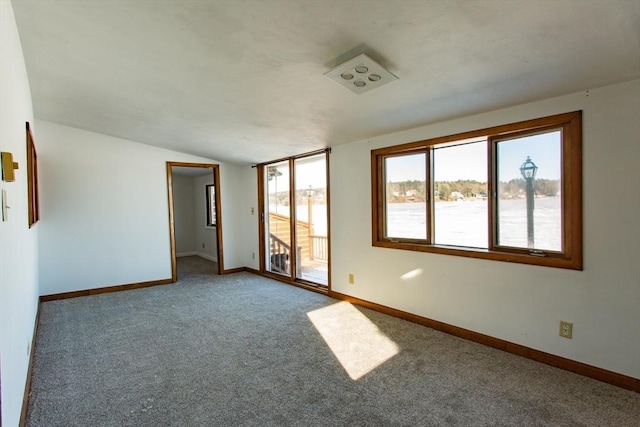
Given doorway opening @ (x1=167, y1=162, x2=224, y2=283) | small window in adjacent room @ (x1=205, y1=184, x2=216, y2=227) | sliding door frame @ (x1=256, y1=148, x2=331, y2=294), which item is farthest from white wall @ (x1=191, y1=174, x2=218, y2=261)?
sliding door frame @ (x1=256, y1=148, x2=331, y2=294)

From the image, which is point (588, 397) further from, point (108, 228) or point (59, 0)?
point (108, 228)

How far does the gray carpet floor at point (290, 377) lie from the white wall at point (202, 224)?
3.97 m

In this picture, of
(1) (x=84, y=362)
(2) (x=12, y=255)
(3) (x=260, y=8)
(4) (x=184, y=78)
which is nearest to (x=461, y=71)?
(3) (x=260, y=8)

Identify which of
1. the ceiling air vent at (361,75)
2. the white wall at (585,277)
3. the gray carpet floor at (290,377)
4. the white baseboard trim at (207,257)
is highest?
the ceiling air vent at (361,75)

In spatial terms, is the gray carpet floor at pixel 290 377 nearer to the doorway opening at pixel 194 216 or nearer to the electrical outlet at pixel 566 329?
the electrical outlet at pixel 566 329

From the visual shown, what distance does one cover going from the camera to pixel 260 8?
1.70 meters

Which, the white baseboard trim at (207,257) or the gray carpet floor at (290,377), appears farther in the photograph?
the white baseboard trim at (207,257)

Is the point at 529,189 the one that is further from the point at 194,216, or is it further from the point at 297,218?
the point at 194,216

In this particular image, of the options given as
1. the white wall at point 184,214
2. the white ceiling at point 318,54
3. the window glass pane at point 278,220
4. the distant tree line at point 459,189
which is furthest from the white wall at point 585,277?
the white wall at point 184,214

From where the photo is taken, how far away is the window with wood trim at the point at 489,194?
2.46 meters

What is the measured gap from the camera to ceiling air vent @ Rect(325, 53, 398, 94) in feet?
6.75

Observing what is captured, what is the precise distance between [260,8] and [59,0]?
3.93 feet

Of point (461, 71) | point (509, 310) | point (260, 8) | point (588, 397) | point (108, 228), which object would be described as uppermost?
point (260, 8)

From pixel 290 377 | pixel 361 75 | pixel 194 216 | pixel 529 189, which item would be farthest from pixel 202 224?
pixel 529 189
